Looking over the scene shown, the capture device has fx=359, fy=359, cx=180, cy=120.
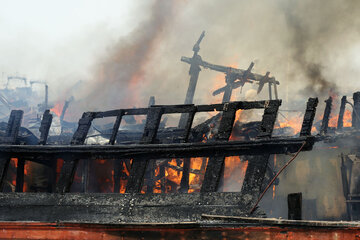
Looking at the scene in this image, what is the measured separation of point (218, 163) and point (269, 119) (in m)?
1.10

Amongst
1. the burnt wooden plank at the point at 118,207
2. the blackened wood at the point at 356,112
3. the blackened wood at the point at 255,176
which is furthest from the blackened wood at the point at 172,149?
the blackened wood at the point at 356,112

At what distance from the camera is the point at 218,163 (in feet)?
19.3

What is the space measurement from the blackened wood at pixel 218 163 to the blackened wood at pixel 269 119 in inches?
20.3

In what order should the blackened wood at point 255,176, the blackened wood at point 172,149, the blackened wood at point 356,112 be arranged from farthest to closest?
the blackened wood at point 356,112 → the blackened wood at point 172,149 → the blackened wood at point 255,176

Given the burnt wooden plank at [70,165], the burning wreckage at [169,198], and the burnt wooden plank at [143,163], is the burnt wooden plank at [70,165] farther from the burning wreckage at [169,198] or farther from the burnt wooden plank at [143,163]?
the burnt wooden plank at [143,163]

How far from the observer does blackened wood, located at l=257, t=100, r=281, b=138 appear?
580cm

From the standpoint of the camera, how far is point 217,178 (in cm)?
580

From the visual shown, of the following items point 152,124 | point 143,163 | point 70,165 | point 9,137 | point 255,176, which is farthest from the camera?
point 9,137

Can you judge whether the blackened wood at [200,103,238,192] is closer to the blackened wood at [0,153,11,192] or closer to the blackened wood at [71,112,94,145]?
the blackened wood at [71,112,94,145]

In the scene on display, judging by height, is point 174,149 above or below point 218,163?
above

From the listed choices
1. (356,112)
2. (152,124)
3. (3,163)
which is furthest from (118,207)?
(356,112)

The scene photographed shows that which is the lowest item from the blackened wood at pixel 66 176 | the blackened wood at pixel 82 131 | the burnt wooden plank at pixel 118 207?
the burnt wooden plank at pixel 118 207

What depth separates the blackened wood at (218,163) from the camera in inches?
228

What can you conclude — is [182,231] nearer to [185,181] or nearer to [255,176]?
[255,176]
